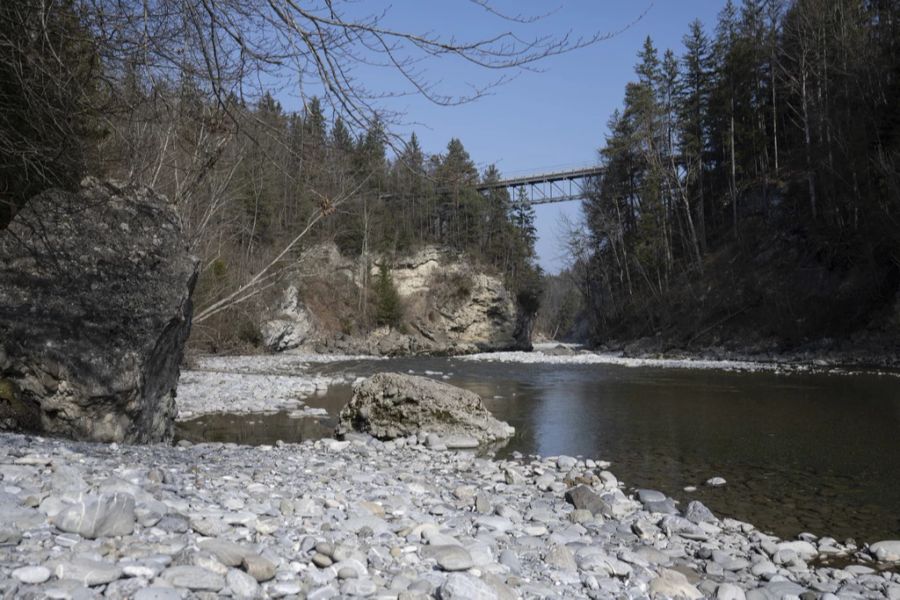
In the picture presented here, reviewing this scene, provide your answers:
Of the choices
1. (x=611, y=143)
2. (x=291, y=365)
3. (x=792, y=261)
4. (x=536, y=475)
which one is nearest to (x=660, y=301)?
(x=792, y=261)

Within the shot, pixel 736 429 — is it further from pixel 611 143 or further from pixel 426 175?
pixel 611 143

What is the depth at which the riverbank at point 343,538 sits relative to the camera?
279cm

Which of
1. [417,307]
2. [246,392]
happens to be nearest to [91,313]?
[246,392]

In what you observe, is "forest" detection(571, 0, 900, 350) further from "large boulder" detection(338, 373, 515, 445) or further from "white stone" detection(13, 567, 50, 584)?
"white stone" detection(13, 567, 50, 584)

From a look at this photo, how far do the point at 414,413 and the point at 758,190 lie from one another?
34.5 metres

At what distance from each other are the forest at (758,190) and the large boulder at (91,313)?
2429 cm

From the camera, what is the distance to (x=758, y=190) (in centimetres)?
3788

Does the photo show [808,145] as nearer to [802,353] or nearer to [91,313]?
[802,353]

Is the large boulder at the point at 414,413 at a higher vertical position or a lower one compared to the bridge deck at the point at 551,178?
lower

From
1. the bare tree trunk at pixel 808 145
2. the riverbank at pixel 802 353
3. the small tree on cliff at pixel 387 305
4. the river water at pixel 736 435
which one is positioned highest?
the bare tree trunk at pixel 808 145

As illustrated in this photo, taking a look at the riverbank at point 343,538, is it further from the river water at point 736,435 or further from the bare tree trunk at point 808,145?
the bare tree trunk at point 808,145

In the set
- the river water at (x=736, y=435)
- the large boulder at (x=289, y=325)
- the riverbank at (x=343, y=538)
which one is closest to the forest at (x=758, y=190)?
the river water at (x=736, y=435)

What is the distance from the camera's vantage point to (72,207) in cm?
657

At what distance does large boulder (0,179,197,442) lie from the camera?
585 centimetres
